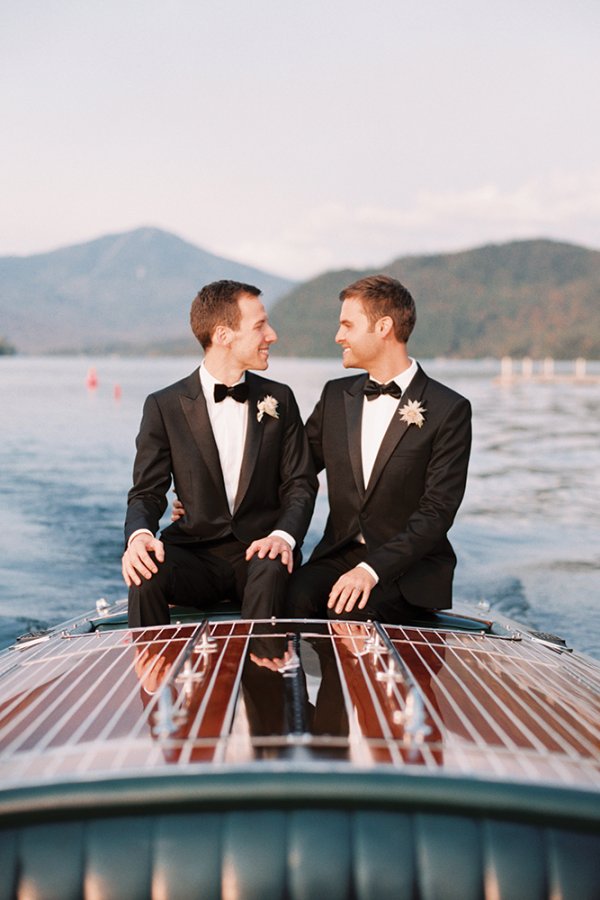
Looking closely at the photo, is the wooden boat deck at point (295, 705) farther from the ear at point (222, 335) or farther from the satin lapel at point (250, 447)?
the ear at point (222, 335)

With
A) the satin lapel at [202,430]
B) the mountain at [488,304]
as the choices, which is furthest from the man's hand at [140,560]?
the mountain at [488,304]

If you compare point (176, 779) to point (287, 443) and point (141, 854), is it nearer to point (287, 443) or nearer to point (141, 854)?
point (141, 854)

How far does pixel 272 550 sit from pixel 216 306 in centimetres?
96

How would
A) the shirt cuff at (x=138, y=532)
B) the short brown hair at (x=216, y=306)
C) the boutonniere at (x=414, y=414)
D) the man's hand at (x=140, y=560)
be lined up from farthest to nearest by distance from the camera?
the short brown hair at (x=216, y=306)
the boutonniere at (x=414, y=414)
the shirt cuff at (x=138, y=532)
the man's hand at (x=140, y=560)

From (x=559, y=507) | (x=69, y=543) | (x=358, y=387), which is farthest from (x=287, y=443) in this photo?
(x=559, y=507)

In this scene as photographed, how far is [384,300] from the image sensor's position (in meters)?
3.39

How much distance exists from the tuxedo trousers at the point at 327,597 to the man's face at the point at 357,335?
0.72 meters

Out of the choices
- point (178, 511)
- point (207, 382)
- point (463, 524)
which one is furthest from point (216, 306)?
point (463, 524)

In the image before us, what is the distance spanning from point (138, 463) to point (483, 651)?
1.50 m

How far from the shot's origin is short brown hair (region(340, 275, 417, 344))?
11.1 feet

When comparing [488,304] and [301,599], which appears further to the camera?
[488,304]

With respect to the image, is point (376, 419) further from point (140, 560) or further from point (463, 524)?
point (463, 524)

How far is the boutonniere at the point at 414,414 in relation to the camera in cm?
335

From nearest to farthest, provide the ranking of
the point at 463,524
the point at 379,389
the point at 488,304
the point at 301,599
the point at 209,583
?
the point at 301,599 → the point at 209,583 → the point at 379,389 → the point at 463,524 → the point at 488,304
